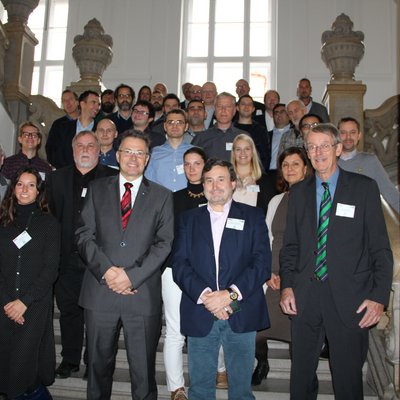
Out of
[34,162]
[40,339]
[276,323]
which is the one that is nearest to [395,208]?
[276,323]

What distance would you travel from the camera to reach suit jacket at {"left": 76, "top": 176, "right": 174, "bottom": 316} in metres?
2.79

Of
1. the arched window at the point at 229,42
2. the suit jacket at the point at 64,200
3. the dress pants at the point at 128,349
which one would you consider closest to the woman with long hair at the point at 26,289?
the suit jacket at the point at 64,200

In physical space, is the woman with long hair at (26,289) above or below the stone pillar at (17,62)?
below

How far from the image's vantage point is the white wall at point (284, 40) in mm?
10891

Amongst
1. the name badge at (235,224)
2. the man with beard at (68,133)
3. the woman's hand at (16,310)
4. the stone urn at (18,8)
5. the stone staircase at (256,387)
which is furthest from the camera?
the stone urn at (18,8)

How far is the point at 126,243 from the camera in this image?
2852 millimetres

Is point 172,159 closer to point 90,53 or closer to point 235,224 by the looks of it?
point 235,224

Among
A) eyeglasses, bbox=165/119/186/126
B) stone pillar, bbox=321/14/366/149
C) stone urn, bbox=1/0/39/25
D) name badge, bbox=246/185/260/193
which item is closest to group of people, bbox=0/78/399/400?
name badge, bbox=246/185/260/193

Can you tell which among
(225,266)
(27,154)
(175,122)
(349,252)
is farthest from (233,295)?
(27,154)

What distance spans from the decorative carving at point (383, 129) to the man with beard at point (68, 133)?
378 centimetres

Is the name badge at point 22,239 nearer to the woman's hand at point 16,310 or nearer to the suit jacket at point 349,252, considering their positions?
the woman's hand at point 16,310

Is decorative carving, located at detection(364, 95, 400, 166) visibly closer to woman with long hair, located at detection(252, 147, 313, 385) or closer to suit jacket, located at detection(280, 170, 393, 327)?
woman with long hair, located at detection(252, 147, 313, 385)

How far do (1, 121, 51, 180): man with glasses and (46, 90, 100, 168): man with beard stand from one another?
50cm

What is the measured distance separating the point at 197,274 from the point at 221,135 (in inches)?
85.7
